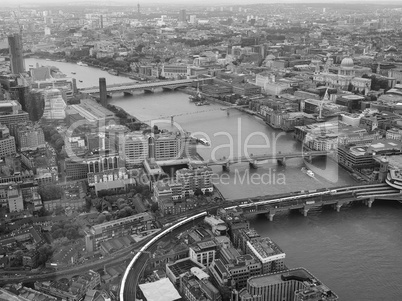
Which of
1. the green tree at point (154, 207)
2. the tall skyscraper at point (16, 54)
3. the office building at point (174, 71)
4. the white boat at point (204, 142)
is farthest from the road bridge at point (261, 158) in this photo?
the office building at point (174, 71)

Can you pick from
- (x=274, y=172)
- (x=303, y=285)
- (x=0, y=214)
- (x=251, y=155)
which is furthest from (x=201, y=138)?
(x=303, y=285)

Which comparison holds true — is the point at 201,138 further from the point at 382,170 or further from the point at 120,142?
the point at 382,170

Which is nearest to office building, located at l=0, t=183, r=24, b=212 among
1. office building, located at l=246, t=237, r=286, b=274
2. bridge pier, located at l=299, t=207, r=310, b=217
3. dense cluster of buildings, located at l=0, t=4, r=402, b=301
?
dense cluster of buildings, located at l=0, t=4, r=402, b=301

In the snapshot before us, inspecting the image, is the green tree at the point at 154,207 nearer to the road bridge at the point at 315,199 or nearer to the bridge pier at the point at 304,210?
the road bridge at the point at 315,199

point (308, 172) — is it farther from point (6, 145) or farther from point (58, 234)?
point (6, 145)

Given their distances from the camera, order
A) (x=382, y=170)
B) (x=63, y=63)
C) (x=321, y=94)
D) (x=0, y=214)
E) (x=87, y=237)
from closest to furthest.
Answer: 1. (x=87, y=237)
2. (x=0, y=214)
3. (x=382, y=170)
4. (x=321, y=94)
5. (x=63, y=63)

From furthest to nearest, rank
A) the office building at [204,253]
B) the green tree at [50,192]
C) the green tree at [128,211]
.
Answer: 1. the green tree at [50,192]
2. the green tree at [128,211]
3. the office building at [204,253]
